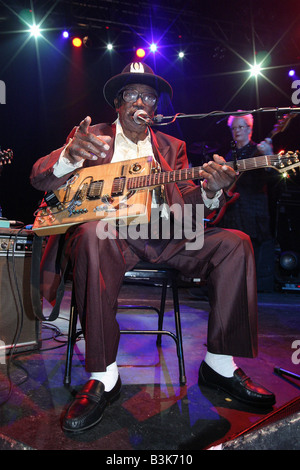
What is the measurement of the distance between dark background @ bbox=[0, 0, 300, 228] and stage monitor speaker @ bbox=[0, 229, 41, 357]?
4867 millimetres

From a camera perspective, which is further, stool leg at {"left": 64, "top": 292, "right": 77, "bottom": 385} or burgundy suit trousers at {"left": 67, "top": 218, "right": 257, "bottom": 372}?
stool leg at {"left": 64, "top": 292, "right": 77, "bottom": 385}

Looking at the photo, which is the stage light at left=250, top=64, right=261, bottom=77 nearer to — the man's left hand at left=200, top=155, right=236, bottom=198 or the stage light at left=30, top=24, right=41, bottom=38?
the stage light at left=30, top=24, right=41, bottom=38

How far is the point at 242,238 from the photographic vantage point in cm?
193

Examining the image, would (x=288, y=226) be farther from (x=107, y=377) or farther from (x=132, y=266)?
(x=107, y=377)

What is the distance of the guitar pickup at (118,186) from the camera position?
1906 mm

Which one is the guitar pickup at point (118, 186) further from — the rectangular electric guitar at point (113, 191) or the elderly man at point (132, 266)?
the elderly man at point (132, 266)

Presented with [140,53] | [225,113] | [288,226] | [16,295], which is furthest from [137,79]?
[140,53]

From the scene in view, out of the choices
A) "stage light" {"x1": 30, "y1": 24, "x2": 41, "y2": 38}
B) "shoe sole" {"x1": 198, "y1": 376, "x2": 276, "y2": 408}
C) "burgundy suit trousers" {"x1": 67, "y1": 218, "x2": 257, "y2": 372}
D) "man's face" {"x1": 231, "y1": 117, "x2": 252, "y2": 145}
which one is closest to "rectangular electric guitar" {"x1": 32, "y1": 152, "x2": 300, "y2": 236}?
"burgundy suit trousers" {"x1": 67, "y1": 218, "x2": 257, "y2": 372}

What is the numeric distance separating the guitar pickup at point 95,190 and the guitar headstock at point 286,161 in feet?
3.33

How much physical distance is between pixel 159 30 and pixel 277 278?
19.3ft

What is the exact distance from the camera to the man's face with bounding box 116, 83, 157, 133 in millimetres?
2445

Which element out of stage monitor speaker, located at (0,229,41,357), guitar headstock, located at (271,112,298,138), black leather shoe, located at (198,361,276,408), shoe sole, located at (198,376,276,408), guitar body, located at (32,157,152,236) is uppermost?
guitar headstock, located at (271,112,298,138)

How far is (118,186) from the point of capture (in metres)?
1.93
